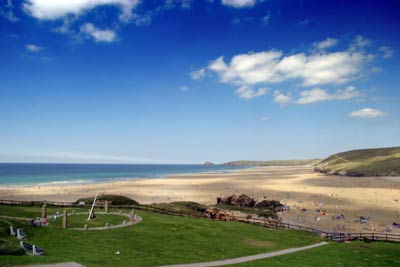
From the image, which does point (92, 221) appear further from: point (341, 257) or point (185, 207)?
point (341, 257)

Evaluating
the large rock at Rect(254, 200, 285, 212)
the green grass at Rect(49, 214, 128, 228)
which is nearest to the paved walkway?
the green grass at Rect(49, 214, 128, 228)

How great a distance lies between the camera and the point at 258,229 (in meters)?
38.1

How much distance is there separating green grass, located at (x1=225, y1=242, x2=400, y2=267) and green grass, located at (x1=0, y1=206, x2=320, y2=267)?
263 centimetres

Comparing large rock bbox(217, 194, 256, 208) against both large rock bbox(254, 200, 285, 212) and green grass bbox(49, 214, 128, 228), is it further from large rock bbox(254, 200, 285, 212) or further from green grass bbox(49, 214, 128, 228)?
green grass bbox(49, 214, 128, 228)

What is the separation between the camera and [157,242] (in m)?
28.5

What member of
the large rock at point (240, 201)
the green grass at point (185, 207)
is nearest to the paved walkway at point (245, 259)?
the green grass at point (185, 207)

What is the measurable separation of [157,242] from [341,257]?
50.2ft

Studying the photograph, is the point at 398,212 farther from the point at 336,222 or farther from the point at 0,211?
the point at 0,211

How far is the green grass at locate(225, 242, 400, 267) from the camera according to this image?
24.1 meters

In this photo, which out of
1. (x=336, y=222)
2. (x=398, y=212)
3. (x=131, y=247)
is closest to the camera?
(x=131, y=247)

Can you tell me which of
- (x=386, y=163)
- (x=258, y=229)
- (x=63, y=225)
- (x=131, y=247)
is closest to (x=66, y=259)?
A: (x=131, y=247)

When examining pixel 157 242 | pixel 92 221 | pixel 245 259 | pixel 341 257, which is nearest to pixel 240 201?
pixel 92 221

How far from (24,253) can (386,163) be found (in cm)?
18641

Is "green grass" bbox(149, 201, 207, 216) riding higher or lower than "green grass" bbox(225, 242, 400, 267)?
higher
